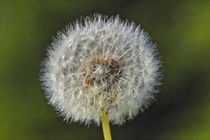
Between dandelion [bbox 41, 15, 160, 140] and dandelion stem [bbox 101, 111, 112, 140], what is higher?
dandelion [bbox 41, 15, 160, 140]

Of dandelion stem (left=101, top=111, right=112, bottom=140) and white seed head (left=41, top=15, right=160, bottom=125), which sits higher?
white seed head (left=41, top=15, right=160, bottom=125)

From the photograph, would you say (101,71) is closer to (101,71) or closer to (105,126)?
(101,71)

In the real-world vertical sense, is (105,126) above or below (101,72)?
below

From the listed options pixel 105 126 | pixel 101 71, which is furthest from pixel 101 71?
pixel 105 126

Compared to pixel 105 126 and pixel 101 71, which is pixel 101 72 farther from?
pixel 105 126

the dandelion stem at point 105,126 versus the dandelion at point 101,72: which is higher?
the dandelion at point 101,72

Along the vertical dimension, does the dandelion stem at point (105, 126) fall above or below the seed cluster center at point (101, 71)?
below

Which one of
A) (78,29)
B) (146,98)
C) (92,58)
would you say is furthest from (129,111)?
(78,29)
